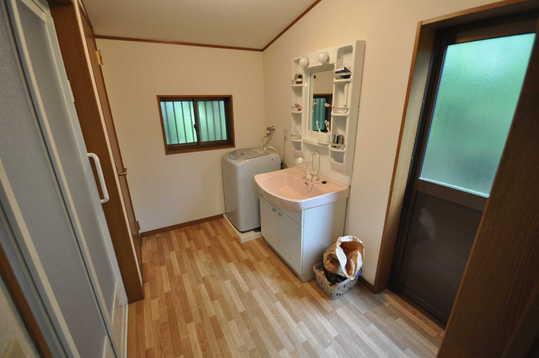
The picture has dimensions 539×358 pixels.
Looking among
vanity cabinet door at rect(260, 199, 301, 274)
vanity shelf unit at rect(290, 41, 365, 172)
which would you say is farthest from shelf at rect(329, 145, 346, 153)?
vanity cabinet door at rect(260, 199, 301, 274)

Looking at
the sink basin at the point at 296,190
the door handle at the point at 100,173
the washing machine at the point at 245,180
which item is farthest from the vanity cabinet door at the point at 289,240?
the door handle at the point at 100,173

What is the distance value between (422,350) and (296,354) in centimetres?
84

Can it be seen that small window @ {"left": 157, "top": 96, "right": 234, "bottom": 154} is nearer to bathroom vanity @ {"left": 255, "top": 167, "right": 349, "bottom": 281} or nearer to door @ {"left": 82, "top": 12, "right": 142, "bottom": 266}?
door @ {"left": 82, "top": 12, "right": 142, "bottom": 266}

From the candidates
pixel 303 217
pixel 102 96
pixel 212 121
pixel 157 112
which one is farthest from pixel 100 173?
pixel 212 121

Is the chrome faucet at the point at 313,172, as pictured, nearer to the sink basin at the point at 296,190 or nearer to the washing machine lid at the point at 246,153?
the sink basin at the point at 296,190

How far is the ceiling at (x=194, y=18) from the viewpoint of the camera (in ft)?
5.74

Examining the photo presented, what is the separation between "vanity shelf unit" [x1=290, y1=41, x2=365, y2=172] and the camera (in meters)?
1.68

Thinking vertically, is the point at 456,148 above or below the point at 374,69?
below

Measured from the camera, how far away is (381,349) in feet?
4.87

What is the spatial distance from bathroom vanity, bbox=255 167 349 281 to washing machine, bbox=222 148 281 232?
0.34 metres

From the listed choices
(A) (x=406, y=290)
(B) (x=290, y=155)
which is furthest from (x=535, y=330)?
(B) (x=290, y=155)

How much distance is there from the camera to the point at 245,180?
2617mm

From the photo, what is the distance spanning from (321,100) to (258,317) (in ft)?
6.47

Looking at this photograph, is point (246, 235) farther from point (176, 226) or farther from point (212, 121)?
point (212, 121)
